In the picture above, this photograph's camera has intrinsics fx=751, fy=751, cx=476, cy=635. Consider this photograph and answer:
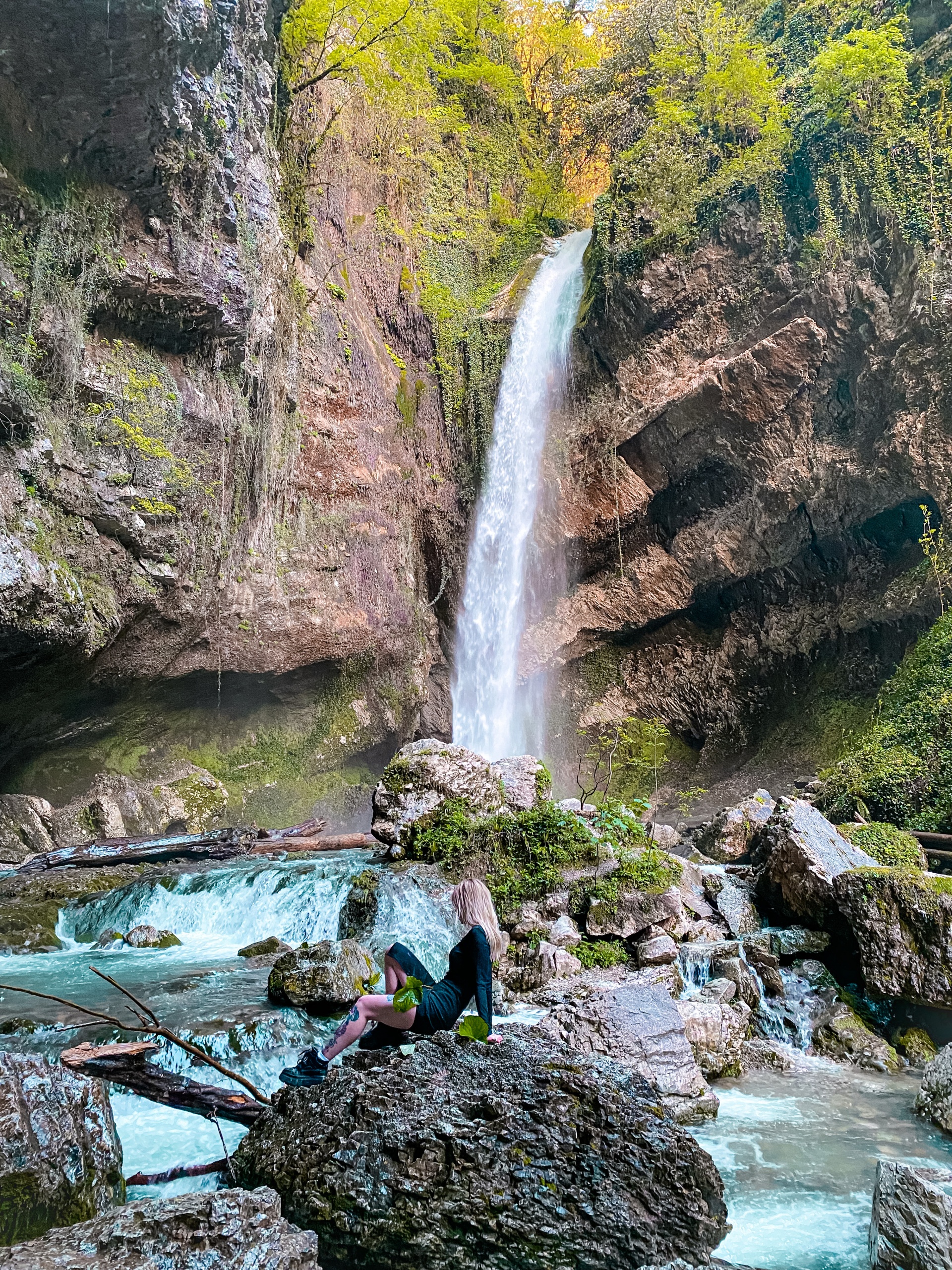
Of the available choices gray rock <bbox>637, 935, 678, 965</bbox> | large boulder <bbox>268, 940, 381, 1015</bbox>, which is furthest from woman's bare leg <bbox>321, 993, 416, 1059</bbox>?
gray rock <bbox>637, 935, 678, 965</bbox>

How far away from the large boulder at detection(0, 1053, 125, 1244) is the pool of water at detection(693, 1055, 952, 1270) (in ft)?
7.64

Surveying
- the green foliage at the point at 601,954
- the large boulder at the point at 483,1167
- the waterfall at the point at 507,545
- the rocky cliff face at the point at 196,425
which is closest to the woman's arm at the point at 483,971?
the large boulder at the point at 483,1167

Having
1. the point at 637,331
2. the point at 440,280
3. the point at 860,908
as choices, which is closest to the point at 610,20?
the point at 440,280

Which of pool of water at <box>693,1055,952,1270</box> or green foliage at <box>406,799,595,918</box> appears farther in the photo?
green foliage at <box>406,799,595,918</box>

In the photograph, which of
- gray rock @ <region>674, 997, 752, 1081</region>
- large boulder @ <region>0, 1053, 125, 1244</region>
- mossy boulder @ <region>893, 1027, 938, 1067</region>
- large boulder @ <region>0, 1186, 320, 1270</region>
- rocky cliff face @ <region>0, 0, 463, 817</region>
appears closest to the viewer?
large boulder @ <region>0, 1186, 320, 1270</region>

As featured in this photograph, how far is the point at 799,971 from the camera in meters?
6.28

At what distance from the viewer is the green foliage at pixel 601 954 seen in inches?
260

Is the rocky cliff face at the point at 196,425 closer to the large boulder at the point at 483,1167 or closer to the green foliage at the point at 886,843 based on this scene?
the large boulder at the point at 483,1167

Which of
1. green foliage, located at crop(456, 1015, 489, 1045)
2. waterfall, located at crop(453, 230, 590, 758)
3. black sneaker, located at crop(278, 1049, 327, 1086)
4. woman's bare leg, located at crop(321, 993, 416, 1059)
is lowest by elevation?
black sneaker, located at crop(278, 1049, 327, 1086)

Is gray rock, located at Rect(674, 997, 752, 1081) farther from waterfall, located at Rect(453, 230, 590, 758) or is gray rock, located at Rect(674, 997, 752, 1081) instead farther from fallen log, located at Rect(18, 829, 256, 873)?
waterfall, located at Rect(453, 230, 590, 758)

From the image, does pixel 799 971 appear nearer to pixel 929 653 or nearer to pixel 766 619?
pixel 929 653

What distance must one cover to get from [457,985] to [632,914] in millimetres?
3853

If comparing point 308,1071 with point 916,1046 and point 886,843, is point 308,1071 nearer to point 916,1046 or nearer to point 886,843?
point 916,1046

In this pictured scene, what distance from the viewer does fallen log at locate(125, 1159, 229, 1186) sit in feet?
9.56
